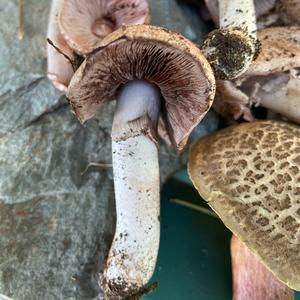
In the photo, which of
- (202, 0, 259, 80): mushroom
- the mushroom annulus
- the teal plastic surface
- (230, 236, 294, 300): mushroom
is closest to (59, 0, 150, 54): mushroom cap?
the mushroom annulus

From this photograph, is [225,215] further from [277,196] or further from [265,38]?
[265,38]

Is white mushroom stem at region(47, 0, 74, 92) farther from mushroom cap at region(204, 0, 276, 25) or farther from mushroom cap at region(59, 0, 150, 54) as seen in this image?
mushroom cap at region(204, 0, 276, 25)

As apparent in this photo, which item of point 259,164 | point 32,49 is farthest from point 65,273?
point 32,49

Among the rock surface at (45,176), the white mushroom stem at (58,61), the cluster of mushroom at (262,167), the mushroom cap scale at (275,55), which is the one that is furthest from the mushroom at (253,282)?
the white mushroom stem at (58,61)

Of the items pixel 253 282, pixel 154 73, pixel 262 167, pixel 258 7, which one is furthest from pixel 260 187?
pixel 258 7

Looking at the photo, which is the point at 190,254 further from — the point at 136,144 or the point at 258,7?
the point at 258,7

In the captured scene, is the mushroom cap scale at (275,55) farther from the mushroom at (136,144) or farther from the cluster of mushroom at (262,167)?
the mushroom at (136,144)
